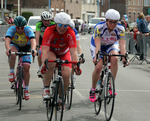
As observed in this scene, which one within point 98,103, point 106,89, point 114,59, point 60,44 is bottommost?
point 98,103

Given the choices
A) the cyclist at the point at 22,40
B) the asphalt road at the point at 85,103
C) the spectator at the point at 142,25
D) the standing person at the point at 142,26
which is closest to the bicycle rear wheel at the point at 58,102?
the asphalt road at the point at 85,103

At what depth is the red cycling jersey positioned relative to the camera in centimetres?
791

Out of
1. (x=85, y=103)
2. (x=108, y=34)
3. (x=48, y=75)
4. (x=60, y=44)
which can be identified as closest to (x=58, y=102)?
(x=48, y=75)

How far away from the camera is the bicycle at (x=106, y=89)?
777 cm

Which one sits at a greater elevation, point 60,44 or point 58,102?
point 60,44

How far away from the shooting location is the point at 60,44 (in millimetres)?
8109

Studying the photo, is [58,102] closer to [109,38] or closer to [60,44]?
[60,44]

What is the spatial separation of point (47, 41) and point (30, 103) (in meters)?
2.32

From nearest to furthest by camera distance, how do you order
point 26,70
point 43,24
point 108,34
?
1. point 108,34
2. point 26,70
3. point 43,24

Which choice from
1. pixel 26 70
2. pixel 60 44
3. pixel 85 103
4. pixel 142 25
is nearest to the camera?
pixel 60 44

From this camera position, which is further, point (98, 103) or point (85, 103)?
point (85, 103)

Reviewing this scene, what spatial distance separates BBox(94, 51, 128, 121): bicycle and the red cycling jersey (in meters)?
0.59

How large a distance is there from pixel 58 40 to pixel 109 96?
1.25m

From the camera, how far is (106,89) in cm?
803
